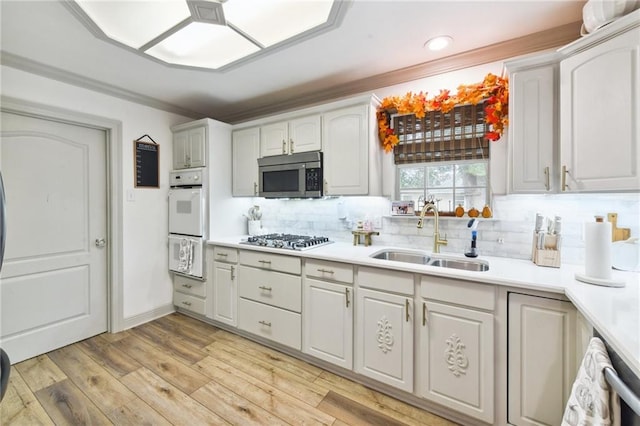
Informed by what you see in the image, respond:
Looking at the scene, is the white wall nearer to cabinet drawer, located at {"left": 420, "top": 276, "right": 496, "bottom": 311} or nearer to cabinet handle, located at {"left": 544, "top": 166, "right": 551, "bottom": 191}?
cabinet drawer, located at {"left": 420, "top": 276, "right": 496, "bottom": 311}

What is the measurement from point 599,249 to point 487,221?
2.49 ft

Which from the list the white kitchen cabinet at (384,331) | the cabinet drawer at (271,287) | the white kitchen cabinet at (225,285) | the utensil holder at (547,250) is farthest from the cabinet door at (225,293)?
the utensil holder at (547,250)

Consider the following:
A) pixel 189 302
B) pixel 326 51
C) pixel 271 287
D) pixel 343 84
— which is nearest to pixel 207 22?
pixel 326 51

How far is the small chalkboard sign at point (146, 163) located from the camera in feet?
9.89

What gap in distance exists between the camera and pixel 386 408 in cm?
184

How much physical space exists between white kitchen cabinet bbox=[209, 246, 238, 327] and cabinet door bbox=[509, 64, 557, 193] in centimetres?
245

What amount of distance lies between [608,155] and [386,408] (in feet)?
6.44

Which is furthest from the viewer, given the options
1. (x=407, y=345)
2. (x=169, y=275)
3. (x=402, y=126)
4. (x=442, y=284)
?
(x=169, y=275)

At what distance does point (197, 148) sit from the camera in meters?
3.10

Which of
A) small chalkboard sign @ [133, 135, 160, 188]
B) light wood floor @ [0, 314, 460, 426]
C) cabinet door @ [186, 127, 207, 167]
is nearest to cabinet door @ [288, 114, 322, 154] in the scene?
cabinet door @ [186, 127, 207, 167]

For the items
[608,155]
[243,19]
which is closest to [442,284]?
[608,155]

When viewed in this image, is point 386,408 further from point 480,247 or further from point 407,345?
point 480,247

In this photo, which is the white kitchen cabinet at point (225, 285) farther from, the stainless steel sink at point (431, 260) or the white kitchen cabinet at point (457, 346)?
the white kitchen cabinet at point (457, 346)

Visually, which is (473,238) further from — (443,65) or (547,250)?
(443,65)
